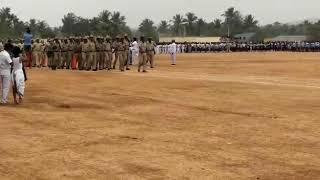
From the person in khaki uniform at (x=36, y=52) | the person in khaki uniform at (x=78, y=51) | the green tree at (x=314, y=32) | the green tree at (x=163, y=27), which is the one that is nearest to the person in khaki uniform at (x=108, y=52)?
the person in khaki uniform at (x=78, y=51)

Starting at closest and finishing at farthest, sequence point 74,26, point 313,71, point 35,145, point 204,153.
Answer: point 204,153, point 35,145, point 313,71, point 74,26

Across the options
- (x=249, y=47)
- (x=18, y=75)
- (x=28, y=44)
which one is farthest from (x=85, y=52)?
(x=249, y=47)

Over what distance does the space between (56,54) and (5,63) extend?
49.5 ft

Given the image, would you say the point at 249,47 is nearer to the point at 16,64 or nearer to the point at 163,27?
the point at 16,64

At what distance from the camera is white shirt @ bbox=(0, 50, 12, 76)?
16547 millimetres

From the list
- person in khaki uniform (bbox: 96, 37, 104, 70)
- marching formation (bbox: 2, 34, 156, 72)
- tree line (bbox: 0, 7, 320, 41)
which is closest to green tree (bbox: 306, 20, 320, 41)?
tree line (bbox: 0, 7, 320, 41)

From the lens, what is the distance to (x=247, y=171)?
899cm

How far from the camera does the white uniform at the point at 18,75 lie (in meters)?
16.9

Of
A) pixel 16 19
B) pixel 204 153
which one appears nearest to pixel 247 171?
pixel 204 153

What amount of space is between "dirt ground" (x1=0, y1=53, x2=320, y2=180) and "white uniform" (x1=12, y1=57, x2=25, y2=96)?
21.4 inches

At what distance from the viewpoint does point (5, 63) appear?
1662 cm

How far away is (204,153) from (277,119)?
13.5 ft

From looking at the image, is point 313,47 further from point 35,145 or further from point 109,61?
point 35,145

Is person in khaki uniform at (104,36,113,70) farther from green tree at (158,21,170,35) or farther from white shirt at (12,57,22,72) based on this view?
green tree at (158,21,170,35)
